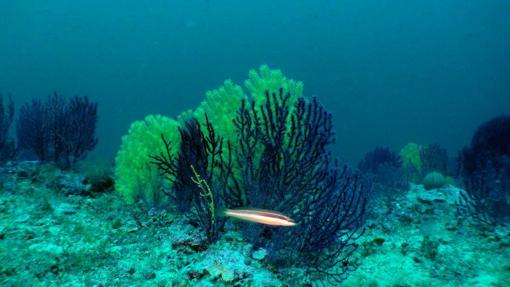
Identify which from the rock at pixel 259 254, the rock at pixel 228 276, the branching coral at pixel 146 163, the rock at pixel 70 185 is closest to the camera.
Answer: the rock at pixel 228 276

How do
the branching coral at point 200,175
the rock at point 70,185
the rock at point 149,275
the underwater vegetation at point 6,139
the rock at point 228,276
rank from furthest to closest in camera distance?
1. the underwater vegetation at point 6,139
2. the rock at point 70,185
3. the branching coral at point 200,175
4. the rock at point 149,275
5. the rock at point 228,276

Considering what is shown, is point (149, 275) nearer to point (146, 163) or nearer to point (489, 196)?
point (146, 163)

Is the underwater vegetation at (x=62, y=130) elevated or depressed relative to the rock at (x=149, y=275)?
elevated

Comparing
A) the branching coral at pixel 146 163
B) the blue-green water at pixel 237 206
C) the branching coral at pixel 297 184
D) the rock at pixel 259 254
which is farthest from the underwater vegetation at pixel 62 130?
the rock at pixel 259 254

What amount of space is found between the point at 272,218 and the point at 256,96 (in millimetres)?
2562

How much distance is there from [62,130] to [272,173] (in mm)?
5727

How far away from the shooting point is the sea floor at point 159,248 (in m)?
3.36

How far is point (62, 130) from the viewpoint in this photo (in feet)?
24.6

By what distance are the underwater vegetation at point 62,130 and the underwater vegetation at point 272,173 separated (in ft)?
12.1

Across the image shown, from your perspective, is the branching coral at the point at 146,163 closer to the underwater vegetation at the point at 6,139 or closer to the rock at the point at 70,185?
the rock at the point at 70,185

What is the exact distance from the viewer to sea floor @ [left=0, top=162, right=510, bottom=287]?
3355 mm

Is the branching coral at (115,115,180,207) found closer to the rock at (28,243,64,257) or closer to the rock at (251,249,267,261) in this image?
the rock at (28,243,64,257)

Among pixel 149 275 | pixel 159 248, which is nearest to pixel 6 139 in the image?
pixel 159 248

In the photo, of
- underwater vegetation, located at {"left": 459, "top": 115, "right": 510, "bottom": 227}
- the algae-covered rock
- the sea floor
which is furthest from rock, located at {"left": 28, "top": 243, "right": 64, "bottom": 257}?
the algae-covered rock
